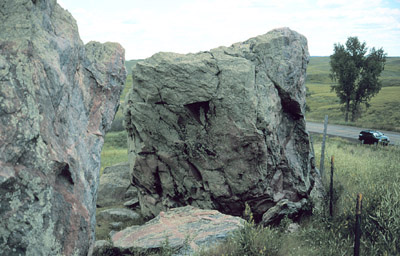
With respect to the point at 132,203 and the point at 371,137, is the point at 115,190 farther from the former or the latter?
the point at 371,137

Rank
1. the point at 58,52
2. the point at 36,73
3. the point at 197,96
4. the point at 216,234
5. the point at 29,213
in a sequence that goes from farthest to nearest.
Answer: the point at 197,96
the point at 216,234
the point at 58,52
the point at 36,73
the point at 29,213

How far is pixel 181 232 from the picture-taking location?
23.6 ft

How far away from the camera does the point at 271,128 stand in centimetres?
940

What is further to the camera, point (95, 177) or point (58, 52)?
point (95, 177)

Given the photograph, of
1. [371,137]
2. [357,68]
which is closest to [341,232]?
[371,137]

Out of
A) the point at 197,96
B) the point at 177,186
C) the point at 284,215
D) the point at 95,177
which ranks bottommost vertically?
the point at 284,215

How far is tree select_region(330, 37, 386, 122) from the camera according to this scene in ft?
122

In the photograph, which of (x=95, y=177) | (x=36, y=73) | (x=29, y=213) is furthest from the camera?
(x=95, y=177)

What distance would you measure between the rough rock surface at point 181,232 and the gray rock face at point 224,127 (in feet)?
5.05

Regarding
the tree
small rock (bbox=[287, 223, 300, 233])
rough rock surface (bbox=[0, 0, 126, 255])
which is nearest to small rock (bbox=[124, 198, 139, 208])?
small rock (bbox=[287, 223, 300, 233])

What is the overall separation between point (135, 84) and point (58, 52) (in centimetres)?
472

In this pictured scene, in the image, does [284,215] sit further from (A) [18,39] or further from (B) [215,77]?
(A) [18,39]

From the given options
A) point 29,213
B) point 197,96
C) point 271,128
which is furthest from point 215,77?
point 29,213

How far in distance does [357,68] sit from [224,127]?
33275 mm
